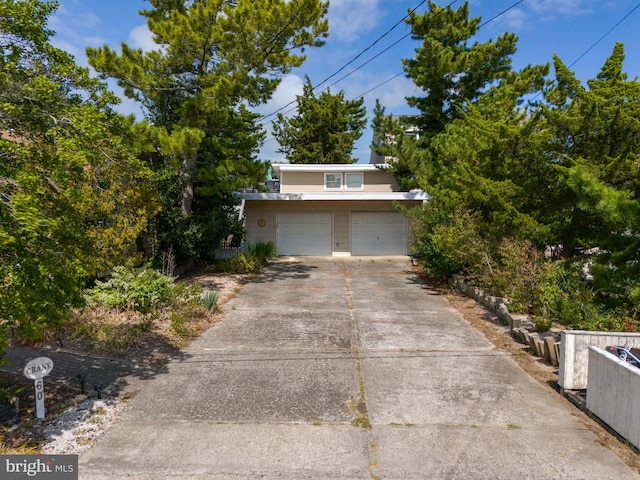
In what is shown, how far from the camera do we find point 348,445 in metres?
4.07

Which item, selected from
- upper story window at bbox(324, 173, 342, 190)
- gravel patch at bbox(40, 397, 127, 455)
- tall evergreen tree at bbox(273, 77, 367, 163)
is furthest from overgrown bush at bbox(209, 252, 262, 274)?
tall evergreen tree at bbox(273, 77, 367, 163)

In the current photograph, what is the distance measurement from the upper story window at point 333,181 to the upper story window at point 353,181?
10.9 inches

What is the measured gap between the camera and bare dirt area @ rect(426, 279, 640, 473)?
4047mm

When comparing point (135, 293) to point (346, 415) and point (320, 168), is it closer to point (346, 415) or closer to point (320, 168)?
point (346, 415)

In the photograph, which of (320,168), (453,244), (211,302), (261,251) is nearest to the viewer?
(211,302)

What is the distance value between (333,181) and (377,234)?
3189mm

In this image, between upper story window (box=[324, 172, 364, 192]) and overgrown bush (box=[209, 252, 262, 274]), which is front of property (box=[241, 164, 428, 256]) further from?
overgrown bush (box=[209, 252, 262, 274])

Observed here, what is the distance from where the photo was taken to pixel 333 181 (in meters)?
20.2

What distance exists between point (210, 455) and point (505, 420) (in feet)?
9.76

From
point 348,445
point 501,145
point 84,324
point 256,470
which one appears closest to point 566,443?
point 348,445

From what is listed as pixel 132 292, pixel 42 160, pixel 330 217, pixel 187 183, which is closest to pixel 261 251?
pixel 330 217

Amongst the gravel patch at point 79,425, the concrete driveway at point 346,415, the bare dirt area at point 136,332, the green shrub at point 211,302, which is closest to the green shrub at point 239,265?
the green shrub at point 211,302

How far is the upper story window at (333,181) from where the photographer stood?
2017cm

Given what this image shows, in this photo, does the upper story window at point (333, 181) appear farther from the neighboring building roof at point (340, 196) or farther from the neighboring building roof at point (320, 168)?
the neighboring building roof at point (340, 196)
